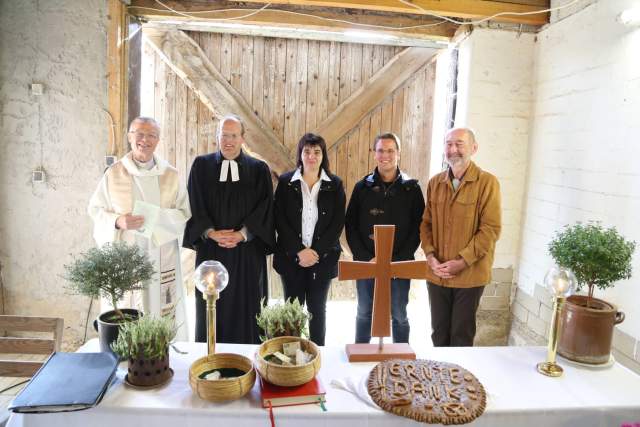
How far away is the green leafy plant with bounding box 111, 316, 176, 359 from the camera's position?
1.58 metres

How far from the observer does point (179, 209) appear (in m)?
2.84

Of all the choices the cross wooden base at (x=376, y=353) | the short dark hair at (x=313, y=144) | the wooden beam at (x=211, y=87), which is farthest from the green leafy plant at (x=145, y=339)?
the wooden beam at (x=211, y=87)

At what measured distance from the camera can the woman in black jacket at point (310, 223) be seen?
285cm

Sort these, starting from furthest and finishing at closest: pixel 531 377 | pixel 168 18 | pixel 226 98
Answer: pixel 226 98 → pixel 168 18 → pixel 531 377

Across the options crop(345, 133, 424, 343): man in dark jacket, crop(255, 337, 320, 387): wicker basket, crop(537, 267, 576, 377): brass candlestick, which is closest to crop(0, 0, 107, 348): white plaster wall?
crop(345, 133, 424, 343): man in dark jacket

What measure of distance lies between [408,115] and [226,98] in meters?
1.61

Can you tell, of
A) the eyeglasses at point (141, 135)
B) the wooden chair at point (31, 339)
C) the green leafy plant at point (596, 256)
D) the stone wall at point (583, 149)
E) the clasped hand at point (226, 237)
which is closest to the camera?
the green leafy plant at point (596, 256)

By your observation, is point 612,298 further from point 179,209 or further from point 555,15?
point 179,209

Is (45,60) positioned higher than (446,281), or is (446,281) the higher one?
(45,60)

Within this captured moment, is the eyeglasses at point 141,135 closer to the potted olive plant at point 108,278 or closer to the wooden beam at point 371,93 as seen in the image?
the potted olive plant at point 108,278

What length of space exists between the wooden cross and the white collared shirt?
0.88 meters

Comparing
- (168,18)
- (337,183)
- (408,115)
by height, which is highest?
(168,18)

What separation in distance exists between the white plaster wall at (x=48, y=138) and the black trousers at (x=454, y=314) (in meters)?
2.54

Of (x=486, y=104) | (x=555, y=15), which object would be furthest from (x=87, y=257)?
(x=555, y=15)
